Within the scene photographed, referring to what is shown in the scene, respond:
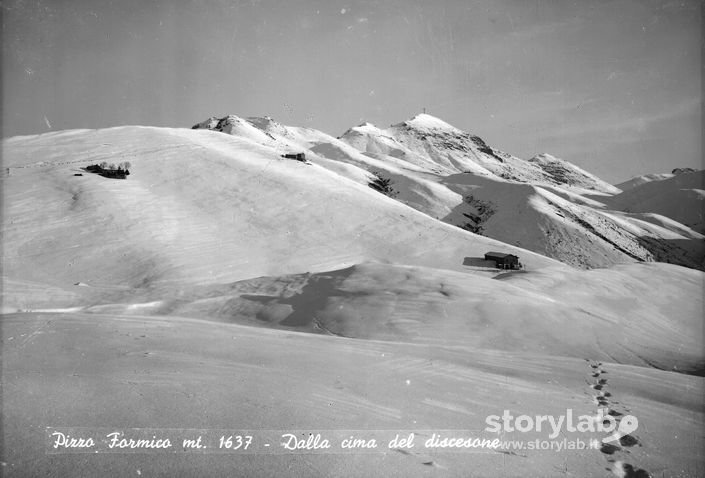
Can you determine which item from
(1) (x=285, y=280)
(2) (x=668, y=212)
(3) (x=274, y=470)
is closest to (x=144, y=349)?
(3) (x=274, y=470)

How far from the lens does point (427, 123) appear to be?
183125 millimetres

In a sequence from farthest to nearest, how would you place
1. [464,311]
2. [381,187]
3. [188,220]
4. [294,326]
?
[381,187] → [188,220] → [464,311] → [294,326]

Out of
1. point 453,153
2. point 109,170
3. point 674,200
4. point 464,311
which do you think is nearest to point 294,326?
point 464,311

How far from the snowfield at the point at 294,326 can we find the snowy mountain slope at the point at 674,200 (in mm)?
79406

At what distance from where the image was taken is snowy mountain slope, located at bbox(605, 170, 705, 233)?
269 feet

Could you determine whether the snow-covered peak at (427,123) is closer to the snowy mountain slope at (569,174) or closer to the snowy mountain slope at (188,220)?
the snowy mountain slope at (569,174)

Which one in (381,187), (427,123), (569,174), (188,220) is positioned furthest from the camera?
(427,123)

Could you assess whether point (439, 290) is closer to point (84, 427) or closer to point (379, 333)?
point (379, 333)

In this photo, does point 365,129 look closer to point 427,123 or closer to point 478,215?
point 427,123

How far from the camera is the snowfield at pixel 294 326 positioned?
418cm

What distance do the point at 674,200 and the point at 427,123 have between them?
111m

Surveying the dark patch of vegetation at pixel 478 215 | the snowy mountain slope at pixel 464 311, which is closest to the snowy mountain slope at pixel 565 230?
the dark patch of vegetation at pixel 478 215

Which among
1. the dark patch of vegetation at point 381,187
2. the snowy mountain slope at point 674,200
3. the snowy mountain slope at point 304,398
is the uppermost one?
the snowy mountain slope at point 674,200

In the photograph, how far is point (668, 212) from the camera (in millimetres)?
86000
